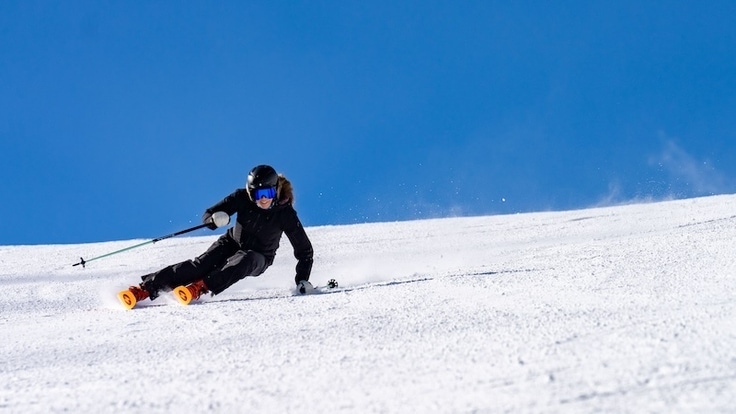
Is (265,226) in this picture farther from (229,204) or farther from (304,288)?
(304,288)

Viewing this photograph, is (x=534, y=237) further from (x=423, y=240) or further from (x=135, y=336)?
(x=135, y=336)

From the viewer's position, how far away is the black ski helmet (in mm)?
5898

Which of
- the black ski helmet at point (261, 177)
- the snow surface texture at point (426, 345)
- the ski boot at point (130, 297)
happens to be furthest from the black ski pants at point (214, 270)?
the black ski helmet at point (261, 177)

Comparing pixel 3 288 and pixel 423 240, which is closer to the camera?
pixel 3 288

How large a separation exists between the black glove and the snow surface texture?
0.62 meters

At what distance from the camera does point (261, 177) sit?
19.4 ft

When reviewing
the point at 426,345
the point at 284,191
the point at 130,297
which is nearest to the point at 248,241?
the point at 284,191

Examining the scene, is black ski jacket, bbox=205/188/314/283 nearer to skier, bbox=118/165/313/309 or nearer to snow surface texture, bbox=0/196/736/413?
skier, bbox=118/165/313/309

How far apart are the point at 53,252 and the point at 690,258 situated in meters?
11.1

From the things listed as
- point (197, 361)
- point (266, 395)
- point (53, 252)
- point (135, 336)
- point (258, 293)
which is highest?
point (53, 252)

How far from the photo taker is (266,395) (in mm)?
2291

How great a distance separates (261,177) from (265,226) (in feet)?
1.46

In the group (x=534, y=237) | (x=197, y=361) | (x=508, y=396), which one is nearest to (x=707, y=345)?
Result: (x=508, y=396)

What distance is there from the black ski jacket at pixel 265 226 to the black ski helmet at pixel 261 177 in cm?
20
